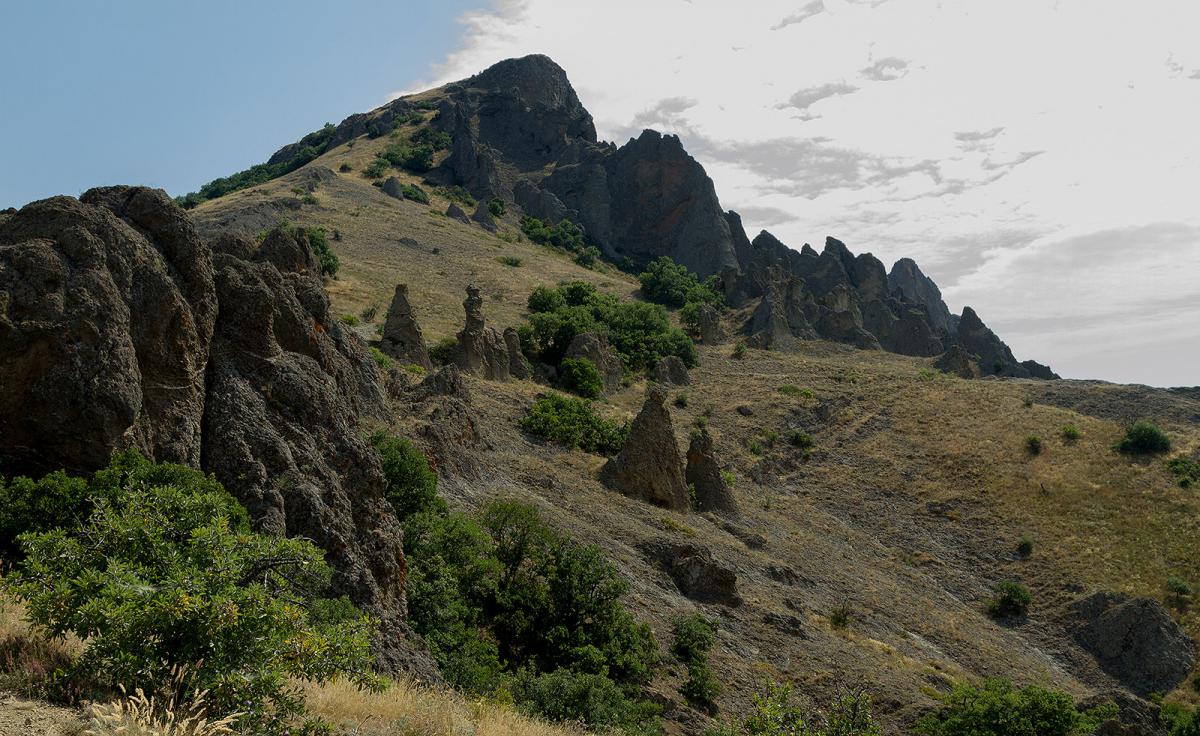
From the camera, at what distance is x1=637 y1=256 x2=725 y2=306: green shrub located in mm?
→ 88125

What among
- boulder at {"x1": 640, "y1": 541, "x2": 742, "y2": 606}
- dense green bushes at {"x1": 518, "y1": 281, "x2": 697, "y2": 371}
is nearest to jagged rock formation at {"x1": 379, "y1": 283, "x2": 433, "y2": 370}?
dense green bushes at {"x1": 518, "y1": 281, "x2": 697, "y2": 371}

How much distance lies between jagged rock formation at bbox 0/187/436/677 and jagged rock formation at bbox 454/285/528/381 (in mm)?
23615

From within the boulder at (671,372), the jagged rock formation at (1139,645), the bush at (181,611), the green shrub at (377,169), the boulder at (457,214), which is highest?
the green shrub at (377,169)

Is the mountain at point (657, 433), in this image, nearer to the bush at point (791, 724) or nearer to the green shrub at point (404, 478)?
the green shrub at point (404, 478)

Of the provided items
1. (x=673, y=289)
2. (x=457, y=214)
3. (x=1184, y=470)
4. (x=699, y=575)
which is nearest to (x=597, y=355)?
(x=699, y=575)

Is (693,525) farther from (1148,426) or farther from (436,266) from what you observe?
(436,266)

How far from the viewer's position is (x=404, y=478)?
19.7 meters

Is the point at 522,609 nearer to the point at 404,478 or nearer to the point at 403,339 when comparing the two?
the point at 404,478

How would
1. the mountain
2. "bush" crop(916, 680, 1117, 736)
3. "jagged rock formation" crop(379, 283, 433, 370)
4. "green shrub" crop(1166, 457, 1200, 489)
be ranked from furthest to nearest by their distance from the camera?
1. "green shrub" crop(1166, 457, 1200, 489)
2. "jagged rock formation" crop(379, 283, 433, 370)
3. "bush" crop(916, 680, 1117, 736)
4. the mountain

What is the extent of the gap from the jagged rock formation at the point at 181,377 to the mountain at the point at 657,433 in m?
0.04

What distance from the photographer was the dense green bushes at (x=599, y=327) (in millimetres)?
53156

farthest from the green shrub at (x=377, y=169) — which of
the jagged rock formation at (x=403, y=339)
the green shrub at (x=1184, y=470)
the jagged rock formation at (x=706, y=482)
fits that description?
the green shrub at (x=1184, y=470)

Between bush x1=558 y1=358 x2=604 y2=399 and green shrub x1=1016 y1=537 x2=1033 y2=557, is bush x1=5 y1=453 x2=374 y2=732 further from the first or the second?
green shrub x1=1016 y1=537 x2=1033 y2=557

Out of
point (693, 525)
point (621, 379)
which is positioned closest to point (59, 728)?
point (693, 525)
